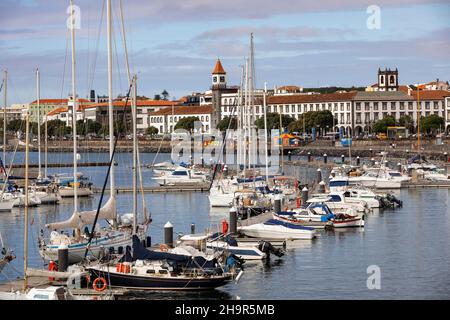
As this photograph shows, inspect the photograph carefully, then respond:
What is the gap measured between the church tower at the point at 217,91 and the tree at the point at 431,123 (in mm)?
29375

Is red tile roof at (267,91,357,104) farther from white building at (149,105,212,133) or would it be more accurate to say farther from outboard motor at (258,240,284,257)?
→ outboard motor at (258,240,284,257)

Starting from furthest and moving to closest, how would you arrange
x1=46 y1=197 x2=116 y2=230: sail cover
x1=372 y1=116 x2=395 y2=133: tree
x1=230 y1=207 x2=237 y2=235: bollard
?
1. x1=372 y1=116 x2=395 y2=133: tree
2. x1=230 y1=207 x2=237 y2=235: bollard
3. x1=46 y1=197 x2=116 y2=230: sail cover

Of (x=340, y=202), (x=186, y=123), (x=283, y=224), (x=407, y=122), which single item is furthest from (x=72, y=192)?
(x=186, y=123)

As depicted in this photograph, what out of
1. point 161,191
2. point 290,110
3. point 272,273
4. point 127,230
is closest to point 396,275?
point 272,273

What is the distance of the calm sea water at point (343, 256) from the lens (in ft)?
71.3

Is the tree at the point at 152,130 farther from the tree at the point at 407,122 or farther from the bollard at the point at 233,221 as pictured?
the bollard at the point at 233,221

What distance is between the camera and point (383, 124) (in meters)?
106

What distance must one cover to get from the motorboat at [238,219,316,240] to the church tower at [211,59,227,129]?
94.4 m

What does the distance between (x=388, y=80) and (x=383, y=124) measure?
26.4 metres

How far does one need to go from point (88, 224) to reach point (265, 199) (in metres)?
12.1

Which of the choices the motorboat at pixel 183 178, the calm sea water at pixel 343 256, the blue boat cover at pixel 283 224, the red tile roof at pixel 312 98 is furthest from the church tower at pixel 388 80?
the blue boat cover at pixel 283 224

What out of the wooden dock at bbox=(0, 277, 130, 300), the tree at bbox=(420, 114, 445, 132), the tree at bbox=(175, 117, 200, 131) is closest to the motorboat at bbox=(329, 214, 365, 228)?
the wooden dock at bbox=(0, 277, 130, 300)

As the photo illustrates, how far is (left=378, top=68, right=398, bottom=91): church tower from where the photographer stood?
13100 cm

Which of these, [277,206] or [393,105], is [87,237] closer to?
[277,206]
